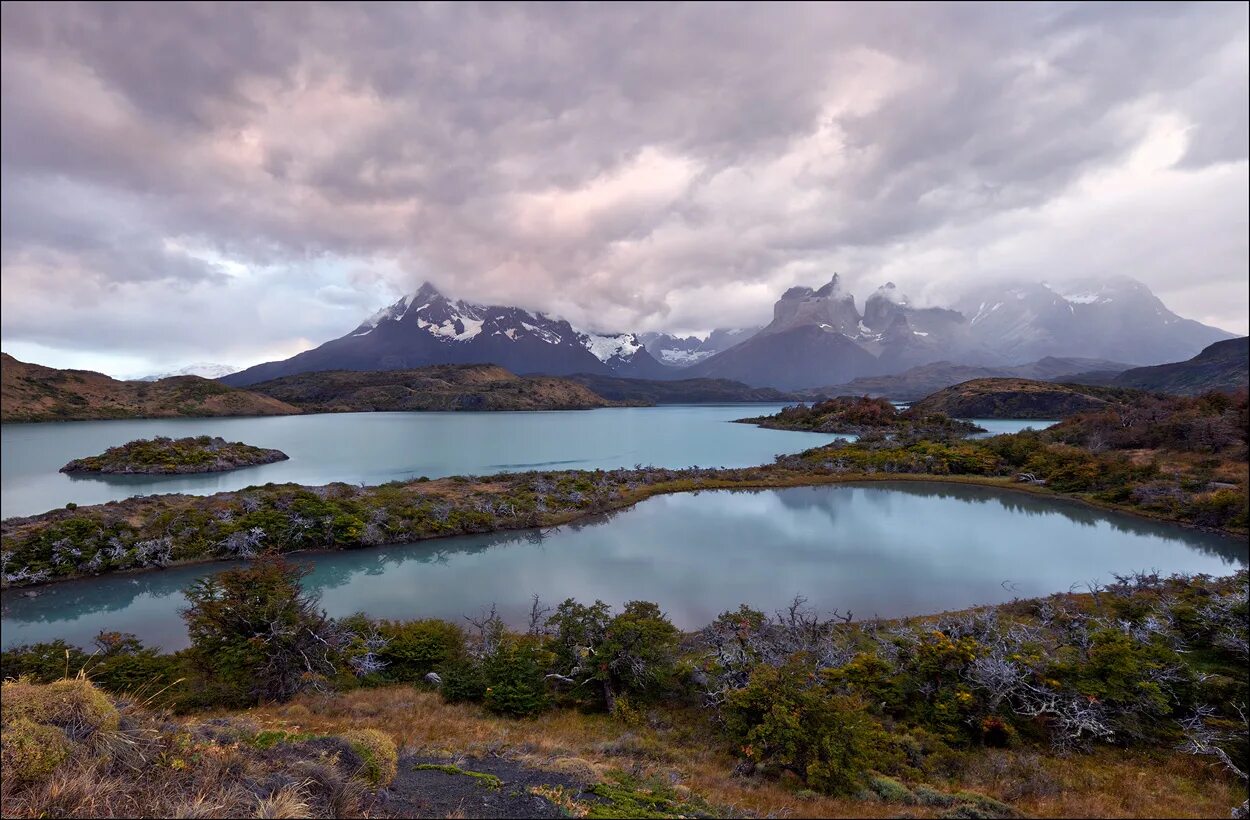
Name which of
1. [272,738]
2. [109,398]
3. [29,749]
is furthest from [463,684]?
[109,398]

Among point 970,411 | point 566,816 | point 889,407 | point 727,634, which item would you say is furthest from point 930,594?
point 970,411

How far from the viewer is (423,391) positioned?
165125mm

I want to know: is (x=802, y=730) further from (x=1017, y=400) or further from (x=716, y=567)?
(x=1017, y=400)

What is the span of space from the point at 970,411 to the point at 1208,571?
108m

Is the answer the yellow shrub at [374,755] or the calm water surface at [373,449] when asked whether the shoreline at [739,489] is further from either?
the yellow shrub at [374,755]

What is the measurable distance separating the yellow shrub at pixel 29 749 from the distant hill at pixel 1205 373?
6154 inches

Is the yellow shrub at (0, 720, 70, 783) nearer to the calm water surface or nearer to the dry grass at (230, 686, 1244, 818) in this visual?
the dry grass at (230, 686, 1244, 818)

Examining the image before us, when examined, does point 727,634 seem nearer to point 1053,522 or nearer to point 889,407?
point 1053,522

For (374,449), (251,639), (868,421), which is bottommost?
(251,639)

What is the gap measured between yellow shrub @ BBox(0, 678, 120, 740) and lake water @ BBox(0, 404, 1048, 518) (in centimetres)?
2763

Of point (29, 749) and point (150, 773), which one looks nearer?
point (29, 749)

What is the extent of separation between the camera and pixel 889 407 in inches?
3696

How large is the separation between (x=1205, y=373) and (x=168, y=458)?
196040 millimetres

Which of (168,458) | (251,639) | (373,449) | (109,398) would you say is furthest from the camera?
(109,398)
